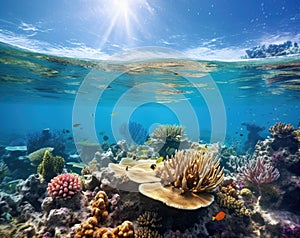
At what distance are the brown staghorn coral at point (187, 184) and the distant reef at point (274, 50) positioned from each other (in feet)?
39.6

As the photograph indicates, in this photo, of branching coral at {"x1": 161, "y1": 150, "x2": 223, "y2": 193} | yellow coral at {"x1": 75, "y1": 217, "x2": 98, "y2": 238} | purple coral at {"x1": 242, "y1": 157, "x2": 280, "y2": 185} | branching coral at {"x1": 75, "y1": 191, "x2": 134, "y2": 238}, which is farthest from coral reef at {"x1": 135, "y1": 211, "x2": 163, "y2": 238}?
purple coral at {"x1": 242, "y1": 157, "x2": 280, "y2": 185}

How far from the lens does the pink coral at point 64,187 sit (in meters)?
5.12

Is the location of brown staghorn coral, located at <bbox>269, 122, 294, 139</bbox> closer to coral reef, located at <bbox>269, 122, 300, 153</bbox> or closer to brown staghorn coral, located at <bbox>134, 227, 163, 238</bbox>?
coral reef, located at <bbox>269, 122, 300, 153</bbox>

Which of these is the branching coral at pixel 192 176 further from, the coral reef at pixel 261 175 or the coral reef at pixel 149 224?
the coral reef at pixel 261 175

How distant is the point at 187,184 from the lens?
4.49 meters

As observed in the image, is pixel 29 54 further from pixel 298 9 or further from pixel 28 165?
pixel 298 9

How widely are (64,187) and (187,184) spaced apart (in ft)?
10.6

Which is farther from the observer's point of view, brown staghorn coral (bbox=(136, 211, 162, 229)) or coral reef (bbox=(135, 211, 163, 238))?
brown staghorn coral (bbox=(136, 211, 162, 229))

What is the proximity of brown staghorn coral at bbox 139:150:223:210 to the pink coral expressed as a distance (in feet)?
6.45

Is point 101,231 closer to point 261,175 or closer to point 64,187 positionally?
point 64,187

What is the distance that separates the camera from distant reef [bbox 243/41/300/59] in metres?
12.8

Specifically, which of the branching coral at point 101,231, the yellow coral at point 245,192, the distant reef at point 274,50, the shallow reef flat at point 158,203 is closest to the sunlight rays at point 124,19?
the shallow reef flat at point 158,203

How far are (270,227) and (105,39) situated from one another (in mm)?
12549

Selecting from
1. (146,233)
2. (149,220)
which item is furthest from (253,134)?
(146,233)
